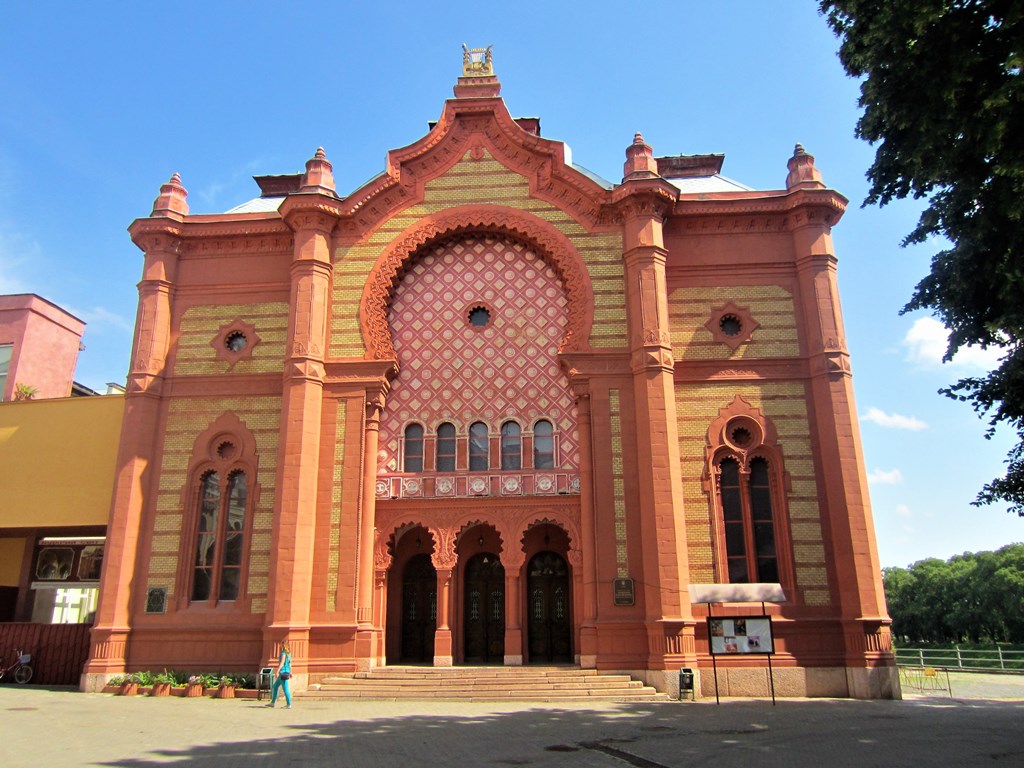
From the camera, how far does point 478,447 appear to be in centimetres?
2258

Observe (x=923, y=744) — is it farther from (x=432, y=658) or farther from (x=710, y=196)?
(x=710, y=196)

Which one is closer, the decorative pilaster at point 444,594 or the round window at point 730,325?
the decorative pilaster at point 444,594

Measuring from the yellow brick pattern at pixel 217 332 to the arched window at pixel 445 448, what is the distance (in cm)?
520

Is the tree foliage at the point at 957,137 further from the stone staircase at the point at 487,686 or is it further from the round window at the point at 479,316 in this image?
the round window at the point at 479,316

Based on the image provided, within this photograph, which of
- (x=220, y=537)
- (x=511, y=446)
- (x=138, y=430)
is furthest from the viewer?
(x=511, y=446)

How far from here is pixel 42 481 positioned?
23500 mm

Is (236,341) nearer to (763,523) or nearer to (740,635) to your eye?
(763,523)

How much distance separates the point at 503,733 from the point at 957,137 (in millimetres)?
11986

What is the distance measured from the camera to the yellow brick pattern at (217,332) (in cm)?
2333

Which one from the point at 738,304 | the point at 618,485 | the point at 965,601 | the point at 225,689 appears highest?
the point at 738,304

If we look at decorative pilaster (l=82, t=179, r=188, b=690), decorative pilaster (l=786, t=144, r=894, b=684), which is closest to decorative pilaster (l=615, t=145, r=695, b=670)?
decorative pilaster (l=786, t=144, r=894, b=684)

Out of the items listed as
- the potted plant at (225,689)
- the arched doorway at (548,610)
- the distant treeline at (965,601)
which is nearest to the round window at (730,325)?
the arched doorway at (548,610)

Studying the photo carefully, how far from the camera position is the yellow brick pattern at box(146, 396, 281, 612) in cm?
2145

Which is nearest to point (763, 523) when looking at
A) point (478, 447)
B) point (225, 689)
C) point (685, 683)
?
point (685, 683)
